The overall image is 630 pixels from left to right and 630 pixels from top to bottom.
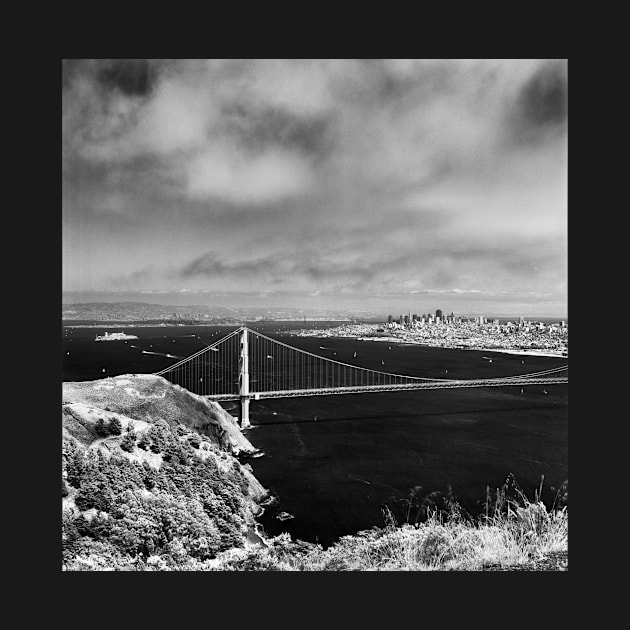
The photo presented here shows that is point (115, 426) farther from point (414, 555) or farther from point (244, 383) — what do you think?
point (244, 383)

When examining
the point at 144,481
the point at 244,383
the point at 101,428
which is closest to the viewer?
the point at 144,481

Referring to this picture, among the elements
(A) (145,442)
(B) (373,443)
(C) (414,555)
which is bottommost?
(B) (373,443)

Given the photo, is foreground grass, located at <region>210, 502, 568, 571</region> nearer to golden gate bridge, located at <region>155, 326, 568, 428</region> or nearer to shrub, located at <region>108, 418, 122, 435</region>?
shrub, located at <region>108, 418, 122, 435</region>

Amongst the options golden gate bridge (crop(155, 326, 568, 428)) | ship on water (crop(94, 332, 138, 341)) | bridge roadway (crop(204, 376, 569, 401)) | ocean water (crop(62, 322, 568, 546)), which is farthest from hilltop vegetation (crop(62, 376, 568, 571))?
bridge roadway (crop(204, 376, 569, 401))

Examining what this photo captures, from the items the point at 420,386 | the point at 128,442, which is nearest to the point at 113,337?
the point at 128,442

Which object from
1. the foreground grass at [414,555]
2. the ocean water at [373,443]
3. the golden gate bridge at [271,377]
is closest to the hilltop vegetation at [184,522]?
the foreground grass at [414,555]

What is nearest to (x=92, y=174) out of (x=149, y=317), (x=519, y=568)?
(x=149, y=317)
